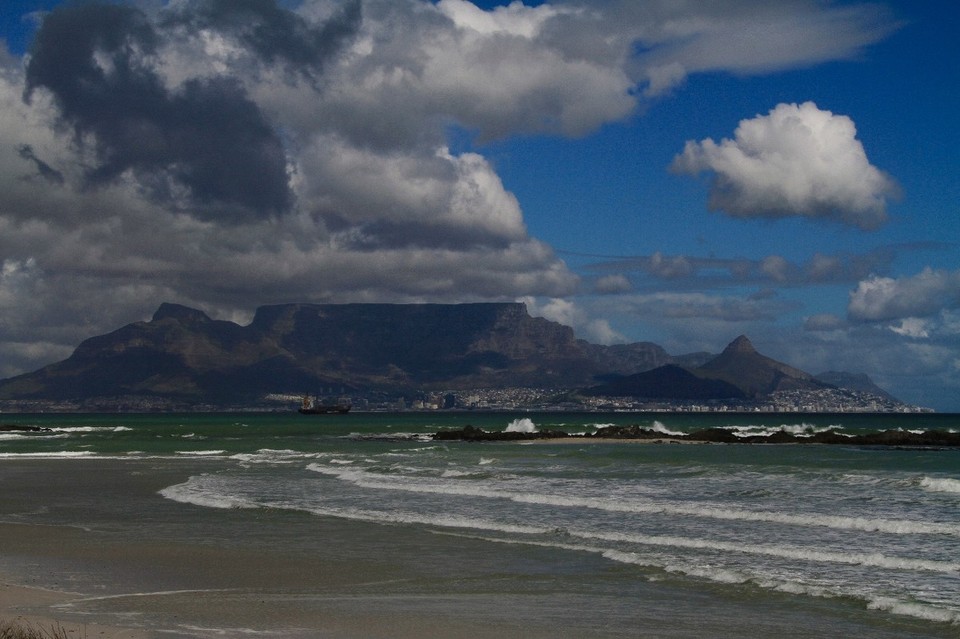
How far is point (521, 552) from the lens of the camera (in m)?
18.5

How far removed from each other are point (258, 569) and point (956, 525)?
47.9 ft

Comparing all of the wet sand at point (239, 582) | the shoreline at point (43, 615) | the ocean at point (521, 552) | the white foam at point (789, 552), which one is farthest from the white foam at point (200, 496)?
the shoreline at point (43, 615)

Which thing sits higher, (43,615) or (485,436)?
(43,615)

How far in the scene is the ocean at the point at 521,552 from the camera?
1274 centimetres

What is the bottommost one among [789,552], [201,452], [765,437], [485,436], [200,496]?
[485,436]

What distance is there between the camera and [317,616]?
504 inches

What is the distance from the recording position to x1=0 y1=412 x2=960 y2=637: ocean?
1274 centimetres

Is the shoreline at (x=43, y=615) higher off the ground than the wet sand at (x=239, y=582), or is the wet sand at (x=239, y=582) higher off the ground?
the shoreline at (x=43, y=615)

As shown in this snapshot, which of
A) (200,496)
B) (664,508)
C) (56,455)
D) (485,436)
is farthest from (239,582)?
(485,436)

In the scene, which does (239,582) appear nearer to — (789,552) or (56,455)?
(789,552)

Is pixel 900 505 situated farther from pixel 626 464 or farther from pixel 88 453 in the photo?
pixel 88 453

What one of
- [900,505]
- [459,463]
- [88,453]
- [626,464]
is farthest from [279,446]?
[900,505]

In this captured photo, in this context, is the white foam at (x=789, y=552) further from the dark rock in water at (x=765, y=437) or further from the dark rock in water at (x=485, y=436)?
the dark rock in water at (x=485, y=436)

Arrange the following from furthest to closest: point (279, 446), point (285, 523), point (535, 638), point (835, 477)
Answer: point (279, 446) < point (835, 477) < point (285, 523) < point (535, 638)
